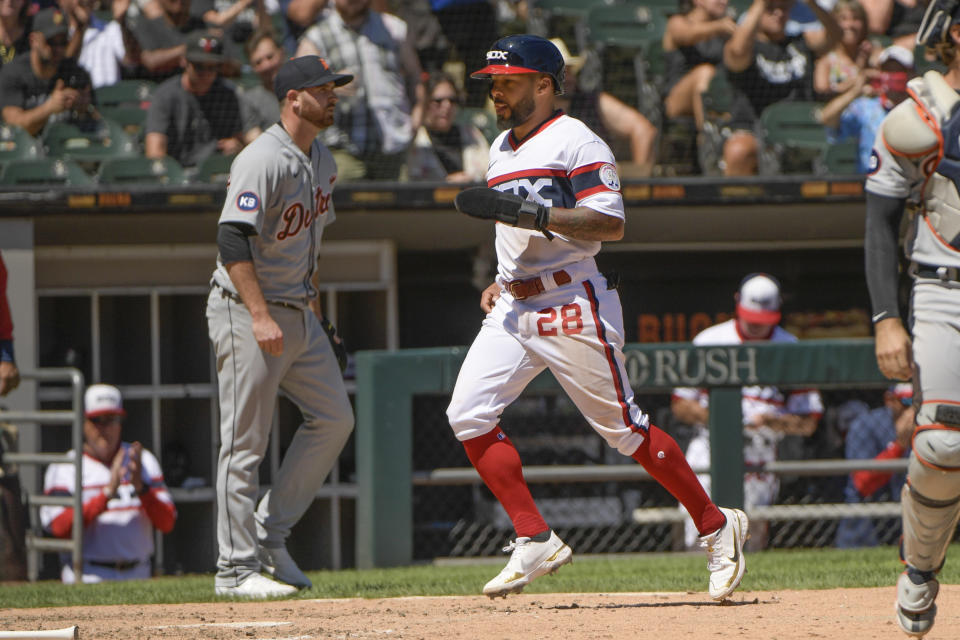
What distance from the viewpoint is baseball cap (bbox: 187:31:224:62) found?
8242 mm

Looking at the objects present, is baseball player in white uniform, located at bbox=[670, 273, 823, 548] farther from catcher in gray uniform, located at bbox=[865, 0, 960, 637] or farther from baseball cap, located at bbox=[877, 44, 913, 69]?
catcher in gray uniform, located at bbox=[865, 0, 960, 637]

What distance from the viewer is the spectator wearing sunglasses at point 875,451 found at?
6.84 m

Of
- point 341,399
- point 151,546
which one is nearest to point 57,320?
point 151,546

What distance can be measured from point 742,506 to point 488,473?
293 centimetres

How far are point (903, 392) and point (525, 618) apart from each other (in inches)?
158

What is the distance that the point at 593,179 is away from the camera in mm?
3686

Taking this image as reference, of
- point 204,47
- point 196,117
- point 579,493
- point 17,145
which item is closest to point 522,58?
point 579,493

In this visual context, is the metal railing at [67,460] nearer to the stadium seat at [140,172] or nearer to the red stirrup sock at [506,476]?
the stadium seat at [140,172]

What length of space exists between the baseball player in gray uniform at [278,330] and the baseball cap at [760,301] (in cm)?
296

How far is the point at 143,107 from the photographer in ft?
28.2

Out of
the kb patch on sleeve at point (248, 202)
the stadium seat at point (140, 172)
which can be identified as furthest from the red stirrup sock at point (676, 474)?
the stadium seat at point (140, 172)

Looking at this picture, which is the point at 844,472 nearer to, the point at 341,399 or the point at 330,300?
the point at 341,399

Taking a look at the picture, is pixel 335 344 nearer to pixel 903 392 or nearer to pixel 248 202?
pixel 248 202

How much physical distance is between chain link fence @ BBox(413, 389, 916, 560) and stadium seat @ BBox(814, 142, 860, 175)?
5.10 ft
